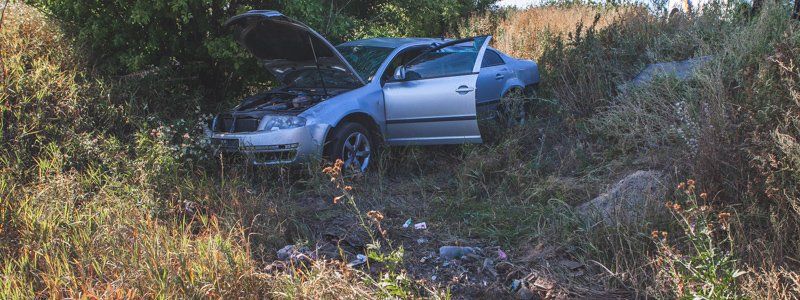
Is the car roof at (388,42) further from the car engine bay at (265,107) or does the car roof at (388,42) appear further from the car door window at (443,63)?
the car engine bay at (265,107)

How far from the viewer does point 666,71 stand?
7.77 meters

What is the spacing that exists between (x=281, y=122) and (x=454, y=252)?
103 inches

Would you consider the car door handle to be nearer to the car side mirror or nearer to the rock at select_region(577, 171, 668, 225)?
the car side mirror

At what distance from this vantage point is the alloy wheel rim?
6.54 m

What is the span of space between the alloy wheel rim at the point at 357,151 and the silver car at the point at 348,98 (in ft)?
0.04

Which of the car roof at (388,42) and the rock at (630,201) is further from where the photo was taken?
the car roof at (388,42)

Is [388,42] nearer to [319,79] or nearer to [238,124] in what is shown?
[319,79]

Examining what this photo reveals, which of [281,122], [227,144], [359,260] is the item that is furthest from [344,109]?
[359,260]

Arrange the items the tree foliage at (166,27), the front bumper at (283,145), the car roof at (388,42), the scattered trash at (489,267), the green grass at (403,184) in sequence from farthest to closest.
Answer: the car roof at (388,42)
the tree foliage at (166,27)
the front bumper at (283,145)
the scattered trash at (489,267)
the green grass at (403,184)

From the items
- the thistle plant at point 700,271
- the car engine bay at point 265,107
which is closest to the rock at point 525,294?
the thistle plant at point 700,271

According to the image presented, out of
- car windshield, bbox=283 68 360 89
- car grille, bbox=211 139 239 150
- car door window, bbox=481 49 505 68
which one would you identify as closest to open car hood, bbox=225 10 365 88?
car windshield, bbox=283 68 360 89

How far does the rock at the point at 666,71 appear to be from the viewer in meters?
7.34

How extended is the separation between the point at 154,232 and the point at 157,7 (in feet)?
11.2

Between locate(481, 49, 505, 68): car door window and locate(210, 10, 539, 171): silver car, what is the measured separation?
0.94 ft
